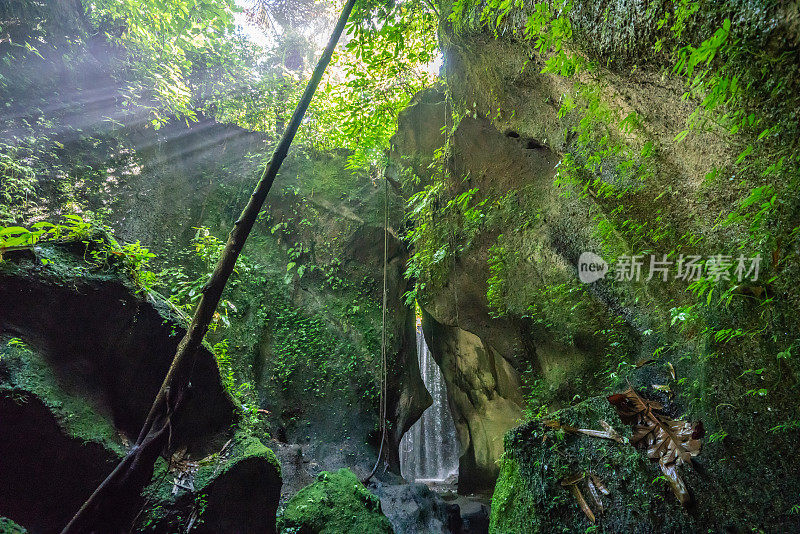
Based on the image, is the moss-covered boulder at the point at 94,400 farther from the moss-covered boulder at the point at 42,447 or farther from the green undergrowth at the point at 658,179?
the green undergrowth at the point at 658,179

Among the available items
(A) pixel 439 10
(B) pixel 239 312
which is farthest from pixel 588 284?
(B) pixel 239 312

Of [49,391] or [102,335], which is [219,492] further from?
[102,335]

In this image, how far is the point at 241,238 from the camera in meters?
2.88

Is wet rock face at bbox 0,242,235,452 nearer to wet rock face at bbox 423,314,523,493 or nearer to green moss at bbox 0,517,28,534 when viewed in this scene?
green moss at bbox 0,517,28,534

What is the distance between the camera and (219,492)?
353 centimetres

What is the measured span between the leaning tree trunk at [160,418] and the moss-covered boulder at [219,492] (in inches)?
21.8

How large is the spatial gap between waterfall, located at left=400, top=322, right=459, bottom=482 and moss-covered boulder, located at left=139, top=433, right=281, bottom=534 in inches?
358

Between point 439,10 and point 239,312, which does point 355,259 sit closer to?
point 239,312

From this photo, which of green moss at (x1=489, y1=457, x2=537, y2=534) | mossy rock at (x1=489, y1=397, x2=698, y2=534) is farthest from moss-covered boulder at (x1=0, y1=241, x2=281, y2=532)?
mossy rock at (x1=489, y1=397, x2=698, y2=534)

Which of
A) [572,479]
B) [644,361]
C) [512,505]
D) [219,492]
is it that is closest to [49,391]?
[219,492]

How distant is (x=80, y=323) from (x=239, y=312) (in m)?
5.04

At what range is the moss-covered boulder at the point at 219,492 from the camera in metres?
3.25

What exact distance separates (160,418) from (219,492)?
144cm

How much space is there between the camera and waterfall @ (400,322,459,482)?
13.0 m
